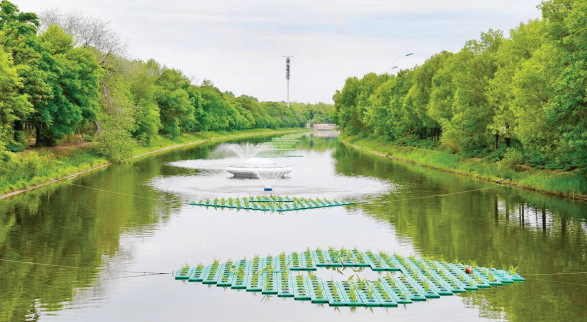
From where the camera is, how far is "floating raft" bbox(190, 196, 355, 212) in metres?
43.8

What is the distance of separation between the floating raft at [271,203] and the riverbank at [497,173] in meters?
16.0

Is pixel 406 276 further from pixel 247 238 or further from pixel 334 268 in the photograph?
pixel 247 238

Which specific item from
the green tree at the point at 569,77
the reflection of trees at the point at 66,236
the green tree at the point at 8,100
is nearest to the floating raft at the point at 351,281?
the reflection of trees at the point at 66,236

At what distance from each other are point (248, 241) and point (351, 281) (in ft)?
31.1

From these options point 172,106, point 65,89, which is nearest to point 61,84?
point 65,89

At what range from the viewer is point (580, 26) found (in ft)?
136

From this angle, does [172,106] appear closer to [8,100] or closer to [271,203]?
[8,100]

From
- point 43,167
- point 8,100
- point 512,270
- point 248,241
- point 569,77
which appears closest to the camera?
point 512,270

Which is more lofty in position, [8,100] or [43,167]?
[8,100]

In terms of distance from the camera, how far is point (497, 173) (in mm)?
59594

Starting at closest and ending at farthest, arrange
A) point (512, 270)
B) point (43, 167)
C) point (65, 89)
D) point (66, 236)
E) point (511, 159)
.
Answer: point (512, 270)
point (66, 236)
point (43, 167)
point (511, 159)
point (65, 89)

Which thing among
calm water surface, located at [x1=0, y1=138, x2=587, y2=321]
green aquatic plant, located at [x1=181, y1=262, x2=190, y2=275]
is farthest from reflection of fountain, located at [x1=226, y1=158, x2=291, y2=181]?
green aquatic plant, located at [x1=181, y1=262, x2=190, y2=275]

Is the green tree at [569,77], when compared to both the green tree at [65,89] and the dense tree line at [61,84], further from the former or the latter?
the green tree at [65,89]

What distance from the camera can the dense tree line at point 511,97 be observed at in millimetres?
42094
